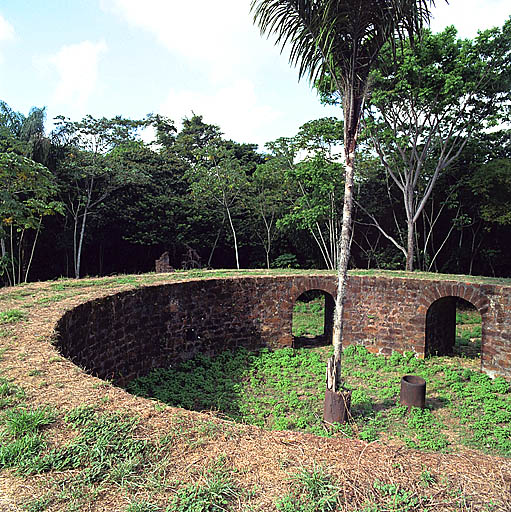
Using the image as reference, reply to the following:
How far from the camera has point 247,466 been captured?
2404mm

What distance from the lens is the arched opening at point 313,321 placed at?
1082cm

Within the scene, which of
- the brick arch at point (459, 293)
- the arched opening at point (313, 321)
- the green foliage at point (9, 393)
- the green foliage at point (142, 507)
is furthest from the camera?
the arched opening at point (313, 321)

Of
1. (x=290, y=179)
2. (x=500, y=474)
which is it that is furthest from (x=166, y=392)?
(x=290, y=179)

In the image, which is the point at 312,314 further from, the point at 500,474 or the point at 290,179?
the point at 500,474

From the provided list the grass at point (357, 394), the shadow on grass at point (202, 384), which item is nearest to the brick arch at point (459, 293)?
the grass at point (357, 394)

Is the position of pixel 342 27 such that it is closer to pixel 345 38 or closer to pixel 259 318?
pixel 345 38

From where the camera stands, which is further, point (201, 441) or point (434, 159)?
point (434, 159)

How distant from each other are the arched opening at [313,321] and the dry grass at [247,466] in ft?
25.9

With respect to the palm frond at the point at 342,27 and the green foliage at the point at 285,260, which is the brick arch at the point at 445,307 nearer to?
the palm frond at the point at 342,27

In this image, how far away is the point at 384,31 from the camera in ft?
18.6

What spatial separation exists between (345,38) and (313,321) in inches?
369

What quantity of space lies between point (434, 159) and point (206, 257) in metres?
10.5

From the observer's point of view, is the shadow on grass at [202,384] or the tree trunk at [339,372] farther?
the shadow on grass at [202,384]

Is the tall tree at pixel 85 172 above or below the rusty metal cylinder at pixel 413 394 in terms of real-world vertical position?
above
